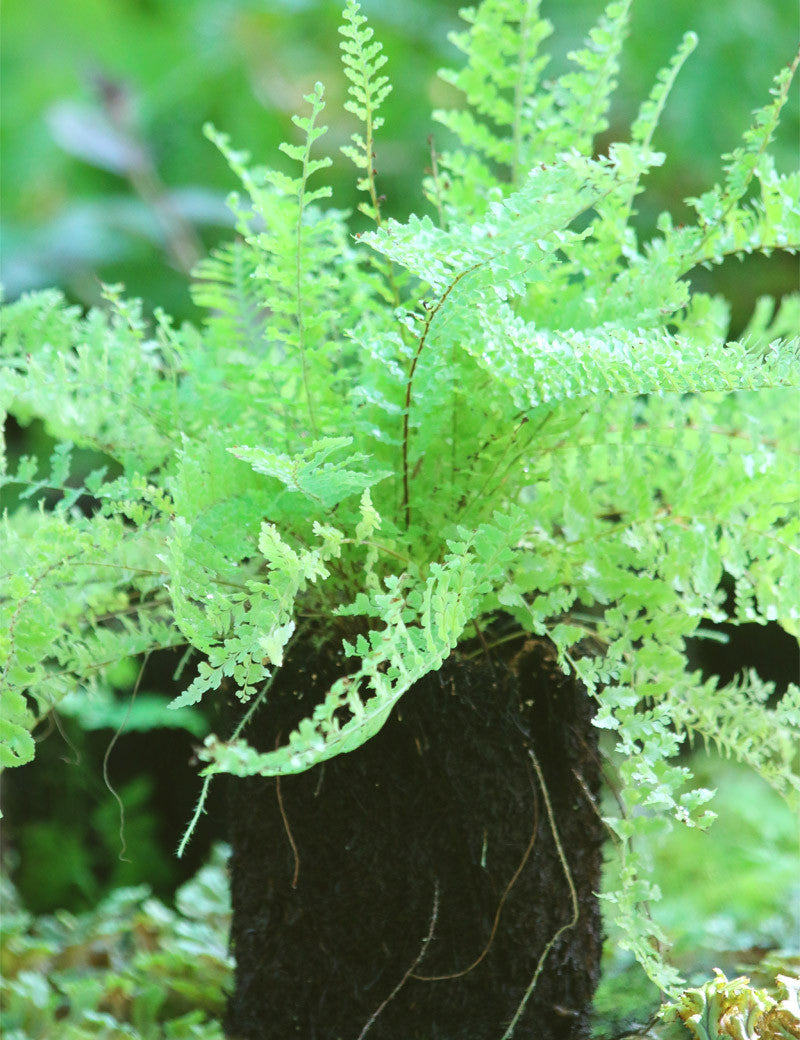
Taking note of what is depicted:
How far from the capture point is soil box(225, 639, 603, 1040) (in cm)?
49

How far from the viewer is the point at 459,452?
0.52 meters

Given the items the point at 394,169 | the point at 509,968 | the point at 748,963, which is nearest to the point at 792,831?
the point at 748,963

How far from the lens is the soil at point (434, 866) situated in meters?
0.49

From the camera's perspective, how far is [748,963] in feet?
2.21

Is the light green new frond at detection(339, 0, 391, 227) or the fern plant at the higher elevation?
the light green new frond at detection(339, 0, 391, 227)

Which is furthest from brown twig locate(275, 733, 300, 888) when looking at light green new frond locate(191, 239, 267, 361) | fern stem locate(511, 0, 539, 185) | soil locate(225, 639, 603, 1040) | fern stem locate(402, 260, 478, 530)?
fern stem locate(511, 0, 539, 185)

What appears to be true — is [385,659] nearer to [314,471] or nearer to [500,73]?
[314,471]

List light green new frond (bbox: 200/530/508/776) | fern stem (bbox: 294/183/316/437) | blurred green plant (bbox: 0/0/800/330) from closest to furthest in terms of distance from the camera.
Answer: light green new frond (bbox: 200/530/508/776)
fern stem (bbox: 294/183/316/437)
blurred green plant (bbox: 0/0/800/330)

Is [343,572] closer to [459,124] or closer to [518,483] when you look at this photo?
[518,483]

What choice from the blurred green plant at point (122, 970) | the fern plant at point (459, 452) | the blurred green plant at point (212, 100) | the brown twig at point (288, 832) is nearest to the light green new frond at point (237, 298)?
the fern plant at point (459, 452)

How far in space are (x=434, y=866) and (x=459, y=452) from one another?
0.70 feet

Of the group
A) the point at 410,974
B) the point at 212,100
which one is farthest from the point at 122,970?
the point at 212,100

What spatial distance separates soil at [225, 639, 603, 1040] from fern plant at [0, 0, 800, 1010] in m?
0.03

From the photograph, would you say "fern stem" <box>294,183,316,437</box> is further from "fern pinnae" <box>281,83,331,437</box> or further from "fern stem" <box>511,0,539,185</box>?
"fern stem" <box>511,0,539,185</box>
